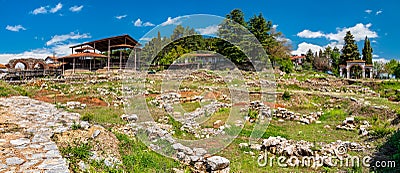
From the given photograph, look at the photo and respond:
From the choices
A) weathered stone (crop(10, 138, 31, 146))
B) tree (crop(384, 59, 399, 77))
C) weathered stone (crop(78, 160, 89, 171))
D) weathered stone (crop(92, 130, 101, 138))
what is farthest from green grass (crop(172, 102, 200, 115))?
tree (crop(384, 59, 399, 77))

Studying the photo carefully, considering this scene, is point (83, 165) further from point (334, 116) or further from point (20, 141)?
point (334, 116)

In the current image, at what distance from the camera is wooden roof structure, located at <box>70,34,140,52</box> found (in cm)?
3414

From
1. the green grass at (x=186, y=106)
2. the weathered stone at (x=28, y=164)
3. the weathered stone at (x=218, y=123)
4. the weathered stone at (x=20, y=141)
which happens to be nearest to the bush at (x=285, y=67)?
the green grass at (x=186, y=106)

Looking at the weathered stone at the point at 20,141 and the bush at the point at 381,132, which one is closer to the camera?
the weathered stone at the point at 20,141

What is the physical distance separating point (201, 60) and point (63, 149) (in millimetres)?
32591

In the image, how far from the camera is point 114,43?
125 ft

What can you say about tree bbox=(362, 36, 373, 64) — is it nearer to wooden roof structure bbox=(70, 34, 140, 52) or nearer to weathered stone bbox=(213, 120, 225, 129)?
wooden roof structure bbox=(70, 34, 140, 52)

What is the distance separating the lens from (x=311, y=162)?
770 cm

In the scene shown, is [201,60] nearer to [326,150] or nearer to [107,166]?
[326,150]

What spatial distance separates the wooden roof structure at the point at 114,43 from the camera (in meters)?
34.1

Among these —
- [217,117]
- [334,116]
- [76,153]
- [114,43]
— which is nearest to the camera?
[76,153]

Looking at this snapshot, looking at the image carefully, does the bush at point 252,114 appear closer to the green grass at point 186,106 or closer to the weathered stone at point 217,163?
the green grass at point 186,106

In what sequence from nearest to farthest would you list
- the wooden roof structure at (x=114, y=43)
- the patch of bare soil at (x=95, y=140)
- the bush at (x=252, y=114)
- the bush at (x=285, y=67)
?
1. the patch of bare soil at (x=95, y=140)
2. the bush at (x=252, y=114)
3. the wooden roof structure at (x=114, y=43)
4. the bush at (x=285, y=67)

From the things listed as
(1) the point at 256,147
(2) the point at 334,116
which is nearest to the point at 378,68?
(2) the point at 334,116
